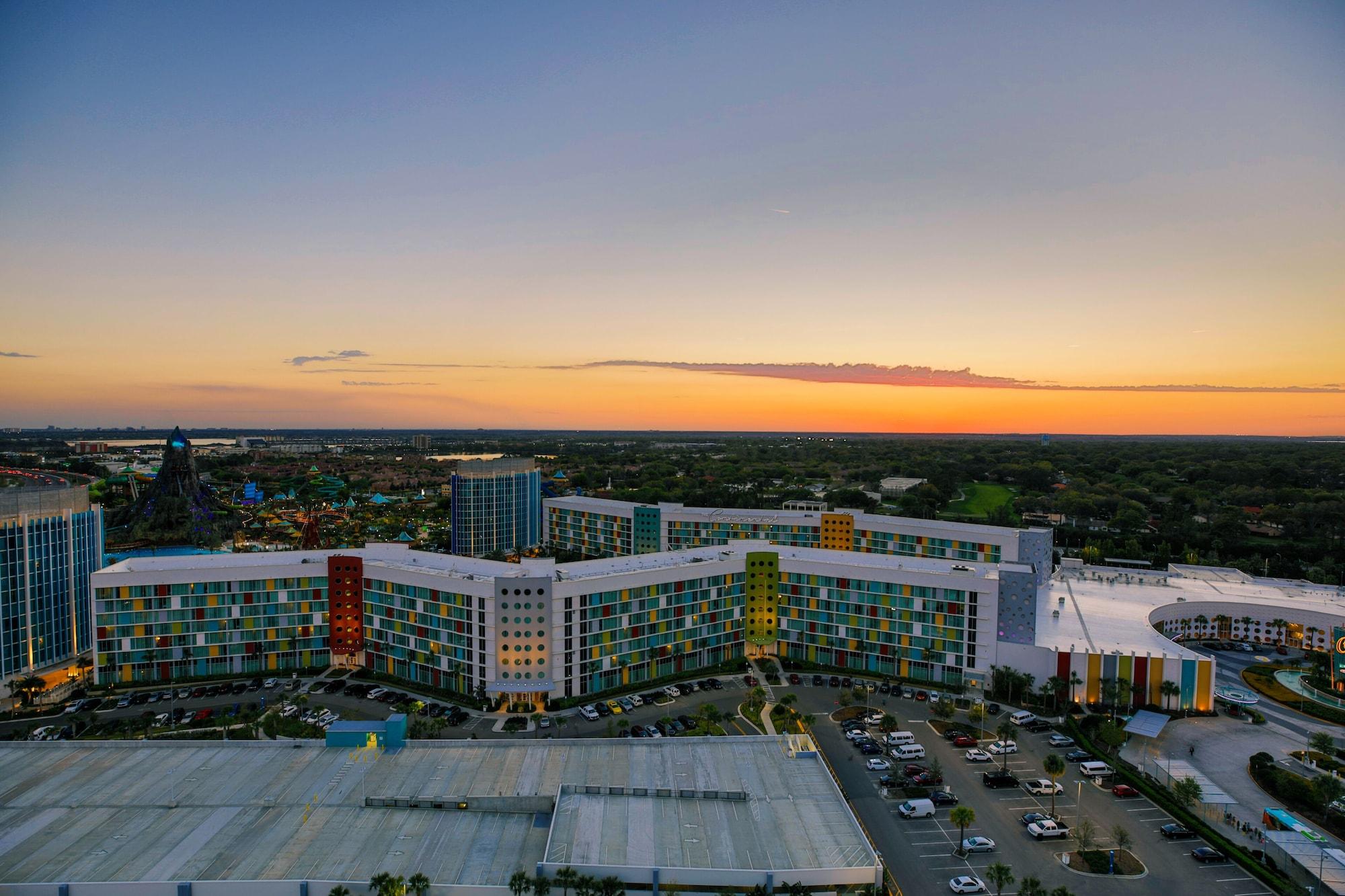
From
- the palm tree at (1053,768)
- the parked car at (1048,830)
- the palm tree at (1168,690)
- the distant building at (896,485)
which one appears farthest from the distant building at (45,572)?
the distant building at (896,485)

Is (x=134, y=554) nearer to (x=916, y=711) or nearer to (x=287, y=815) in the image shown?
(x=287, y=815)

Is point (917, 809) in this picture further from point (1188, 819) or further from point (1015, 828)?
point (1188, 819)

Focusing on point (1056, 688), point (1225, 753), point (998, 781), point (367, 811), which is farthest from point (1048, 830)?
point (367, 811)

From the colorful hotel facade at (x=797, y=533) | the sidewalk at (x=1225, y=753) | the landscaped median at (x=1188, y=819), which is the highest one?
the colorful hotel facade at (x=797, y=533)

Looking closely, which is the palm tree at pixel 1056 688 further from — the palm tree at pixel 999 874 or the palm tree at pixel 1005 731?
the palm tree at pixel 999 874

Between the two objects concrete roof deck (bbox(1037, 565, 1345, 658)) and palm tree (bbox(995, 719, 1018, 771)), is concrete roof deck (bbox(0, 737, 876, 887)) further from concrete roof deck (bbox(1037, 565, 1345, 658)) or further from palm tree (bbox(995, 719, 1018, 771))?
concrete roof deck (bbox(1037, 565, 1345, 658))

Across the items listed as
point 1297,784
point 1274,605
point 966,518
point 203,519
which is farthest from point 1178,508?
point 203,519
